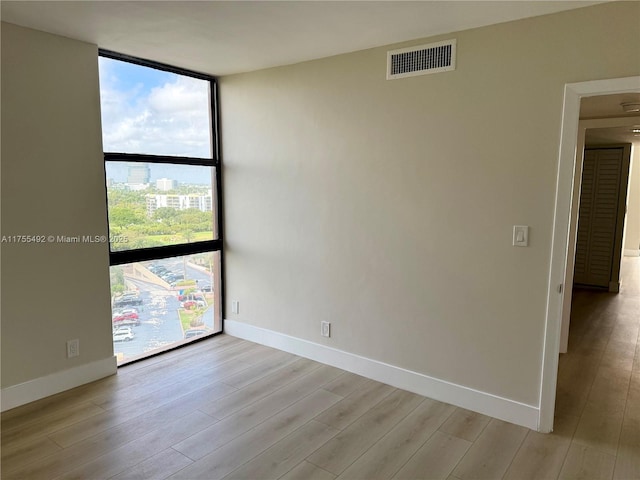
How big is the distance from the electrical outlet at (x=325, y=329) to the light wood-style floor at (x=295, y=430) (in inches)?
11.5

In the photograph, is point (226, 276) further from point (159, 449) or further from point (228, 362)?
point (159, 449)

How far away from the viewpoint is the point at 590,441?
8.31 ft

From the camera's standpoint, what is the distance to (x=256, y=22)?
2.61 meters

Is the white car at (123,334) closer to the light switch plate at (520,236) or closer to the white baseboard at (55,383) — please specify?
the white baseboard at (55,383)

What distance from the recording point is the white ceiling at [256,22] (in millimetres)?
2363

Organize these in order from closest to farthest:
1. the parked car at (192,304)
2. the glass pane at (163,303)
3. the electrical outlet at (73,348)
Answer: the electrical outlet at (73,348)
the glass pane at (163,303)
the parked car at (192,304)

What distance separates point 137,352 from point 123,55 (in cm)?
248

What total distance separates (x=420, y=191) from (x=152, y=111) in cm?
236

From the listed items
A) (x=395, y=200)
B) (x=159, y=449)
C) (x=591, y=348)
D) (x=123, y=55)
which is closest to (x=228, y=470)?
(x=159, y=449)

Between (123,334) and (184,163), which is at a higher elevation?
(184,163)

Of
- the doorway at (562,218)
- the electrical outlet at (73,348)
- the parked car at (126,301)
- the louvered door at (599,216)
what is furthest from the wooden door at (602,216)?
the electrical outlet at (73,348)

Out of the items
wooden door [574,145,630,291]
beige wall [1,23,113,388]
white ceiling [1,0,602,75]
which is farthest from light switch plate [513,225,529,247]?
wooden door [574,145,630,291]

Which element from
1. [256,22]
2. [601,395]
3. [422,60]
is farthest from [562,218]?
[256,22]

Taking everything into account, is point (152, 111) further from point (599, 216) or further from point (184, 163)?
point (599, 216)
